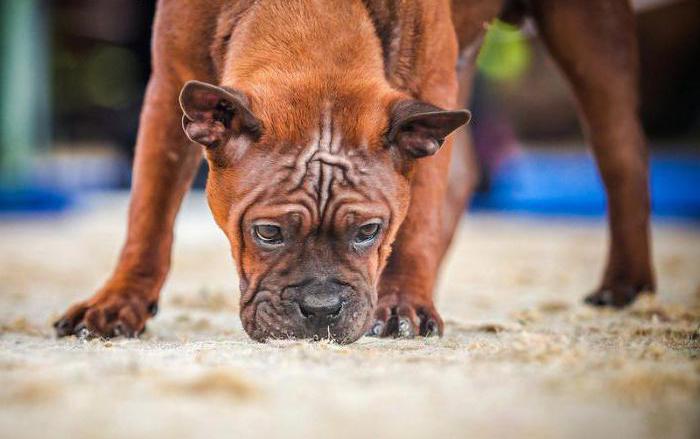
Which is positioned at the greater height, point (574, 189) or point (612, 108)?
point (612, 108)

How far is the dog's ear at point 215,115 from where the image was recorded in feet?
9.51

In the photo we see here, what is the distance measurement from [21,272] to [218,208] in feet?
10.0

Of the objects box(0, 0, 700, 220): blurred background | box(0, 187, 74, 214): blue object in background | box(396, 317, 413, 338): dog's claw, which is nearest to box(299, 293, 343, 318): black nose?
box(396, 317, 413, 338): dog's claw

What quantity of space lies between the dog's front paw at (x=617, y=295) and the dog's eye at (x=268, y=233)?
2014 mm

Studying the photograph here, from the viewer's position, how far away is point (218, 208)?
3.19 meters

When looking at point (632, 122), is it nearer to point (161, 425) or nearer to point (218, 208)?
point (218, 208)

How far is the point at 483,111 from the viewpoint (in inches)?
521

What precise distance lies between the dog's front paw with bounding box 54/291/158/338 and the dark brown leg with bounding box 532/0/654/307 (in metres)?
2.25

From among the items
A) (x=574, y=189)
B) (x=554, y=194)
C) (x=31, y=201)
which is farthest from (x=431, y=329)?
(x=574, y=189)

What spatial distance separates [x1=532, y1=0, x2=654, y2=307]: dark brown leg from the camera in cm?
448

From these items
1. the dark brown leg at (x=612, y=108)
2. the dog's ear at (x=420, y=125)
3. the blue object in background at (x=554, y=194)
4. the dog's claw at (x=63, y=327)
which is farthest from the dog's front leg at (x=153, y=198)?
the blue object in background at (x=554, y=194)

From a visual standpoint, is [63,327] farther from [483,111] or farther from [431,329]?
[483,111]

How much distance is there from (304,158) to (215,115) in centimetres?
35

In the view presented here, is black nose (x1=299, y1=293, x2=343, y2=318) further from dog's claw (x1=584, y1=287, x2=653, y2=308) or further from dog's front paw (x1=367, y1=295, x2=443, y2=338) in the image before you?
dog's claw (x1=584, y1=287, x2=653, y2=308)
